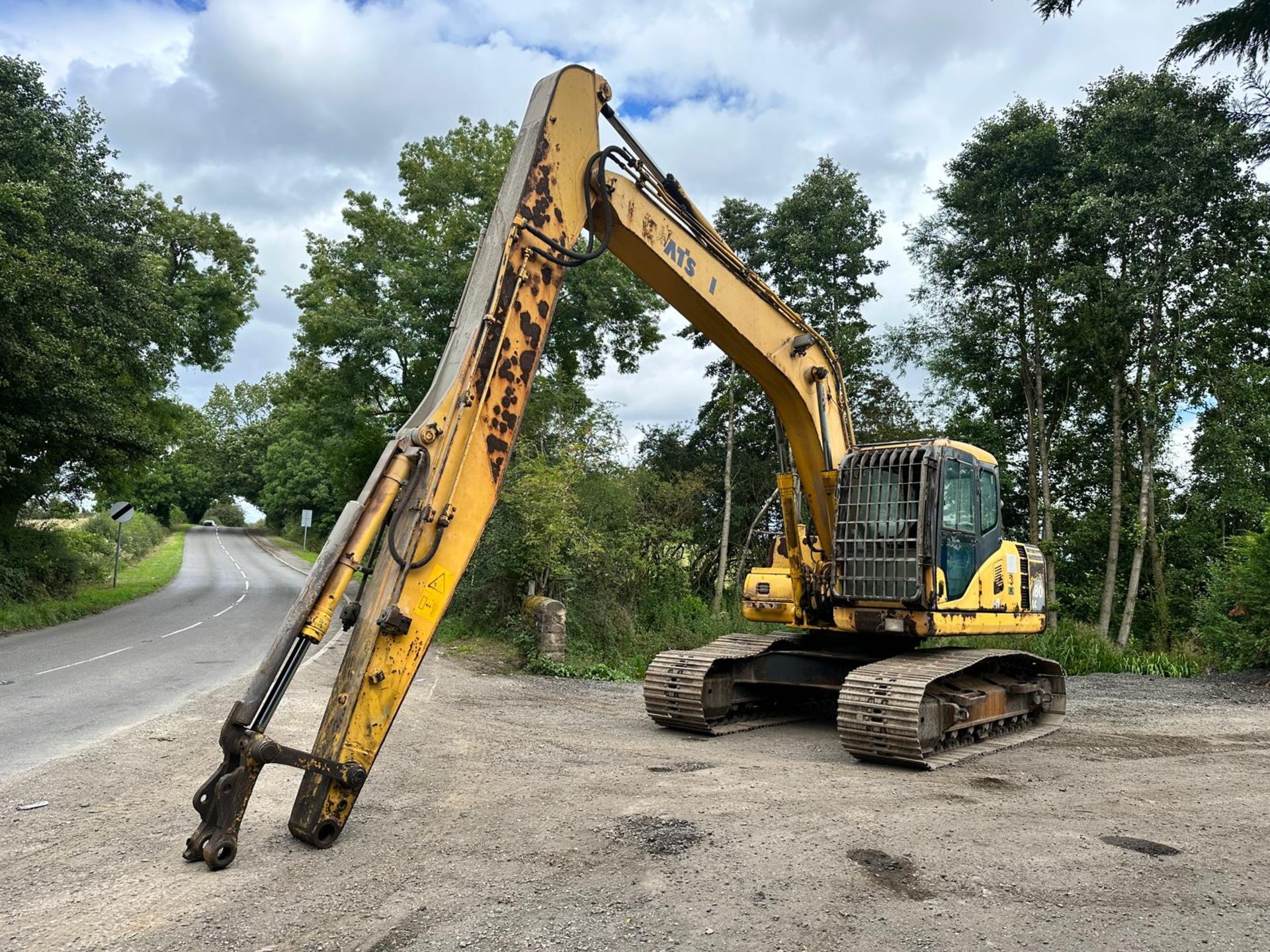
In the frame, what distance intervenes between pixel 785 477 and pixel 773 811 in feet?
13.1

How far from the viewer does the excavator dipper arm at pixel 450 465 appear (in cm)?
444

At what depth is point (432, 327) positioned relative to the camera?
22125mm

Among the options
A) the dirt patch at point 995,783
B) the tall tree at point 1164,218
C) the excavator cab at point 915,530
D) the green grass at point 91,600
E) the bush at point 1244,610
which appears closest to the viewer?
the dirt patch at point 995,783

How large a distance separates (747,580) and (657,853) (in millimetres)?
4665

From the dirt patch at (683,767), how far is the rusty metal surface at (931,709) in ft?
3.86

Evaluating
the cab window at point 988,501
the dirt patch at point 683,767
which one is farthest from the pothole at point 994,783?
the cab window at point 988,501

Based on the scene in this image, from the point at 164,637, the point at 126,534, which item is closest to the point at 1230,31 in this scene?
the point at 164,637

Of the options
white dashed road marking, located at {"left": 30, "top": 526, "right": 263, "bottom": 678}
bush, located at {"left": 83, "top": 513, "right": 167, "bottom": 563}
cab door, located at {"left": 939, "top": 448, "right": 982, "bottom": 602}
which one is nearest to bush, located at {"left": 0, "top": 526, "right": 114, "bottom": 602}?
white dashed road marking, located at {"left": 30, "top": 526, "right": 263, "bottom": 678}

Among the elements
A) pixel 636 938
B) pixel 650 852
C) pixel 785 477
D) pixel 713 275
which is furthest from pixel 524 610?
pixel 636 938

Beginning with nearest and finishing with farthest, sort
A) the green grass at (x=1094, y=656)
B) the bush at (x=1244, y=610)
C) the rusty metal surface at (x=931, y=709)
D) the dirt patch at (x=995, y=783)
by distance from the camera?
the dirt patch at (x=995, y=783), the rusty metal surface at (x=931, y=709), the bush at (x=1244, y=610), the green grass at (x=1094, y=656)

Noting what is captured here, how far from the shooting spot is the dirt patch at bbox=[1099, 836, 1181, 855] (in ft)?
16.4

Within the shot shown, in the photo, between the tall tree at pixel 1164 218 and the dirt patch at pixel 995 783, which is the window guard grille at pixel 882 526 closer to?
the dirt patch at pixel 995 783

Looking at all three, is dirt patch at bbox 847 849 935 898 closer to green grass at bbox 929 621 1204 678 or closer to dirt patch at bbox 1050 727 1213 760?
dirt patch at bbox 1050 727 1213 760

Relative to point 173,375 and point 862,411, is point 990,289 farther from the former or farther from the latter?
point 173,375
